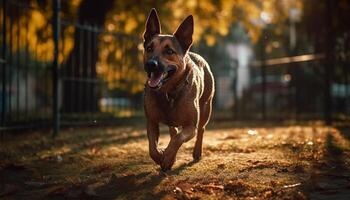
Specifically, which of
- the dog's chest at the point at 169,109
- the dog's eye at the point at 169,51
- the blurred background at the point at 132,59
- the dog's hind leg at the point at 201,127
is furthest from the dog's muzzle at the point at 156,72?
the blurred background at the point at 132,59

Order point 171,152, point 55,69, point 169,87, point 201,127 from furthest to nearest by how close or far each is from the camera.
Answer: point 55,69 < point 201,127 < point 169,87 < point 171,152

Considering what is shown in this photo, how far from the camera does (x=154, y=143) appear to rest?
17.2ft

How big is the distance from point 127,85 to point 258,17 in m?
7.48

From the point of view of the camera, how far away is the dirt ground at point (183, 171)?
13.7 feet

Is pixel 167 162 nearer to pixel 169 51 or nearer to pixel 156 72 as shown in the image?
pixel 156 72

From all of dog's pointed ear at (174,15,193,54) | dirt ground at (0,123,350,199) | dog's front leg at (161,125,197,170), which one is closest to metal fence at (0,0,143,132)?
dirt ground at (0,123,350,199)

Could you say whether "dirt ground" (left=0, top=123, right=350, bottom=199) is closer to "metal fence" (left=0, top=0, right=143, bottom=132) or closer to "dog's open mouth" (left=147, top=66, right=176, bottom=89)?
"dog's open mouth" (left=147, top=66, right=176, bottom=89)

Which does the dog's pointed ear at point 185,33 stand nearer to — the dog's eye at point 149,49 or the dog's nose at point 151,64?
the dog's eye at point 149,49

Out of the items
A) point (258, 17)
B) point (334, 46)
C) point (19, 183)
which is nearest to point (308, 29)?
point (258, 17)

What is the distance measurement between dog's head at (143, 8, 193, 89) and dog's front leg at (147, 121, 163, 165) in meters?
0.45

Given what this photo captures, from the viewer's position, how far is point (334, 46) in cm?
1305

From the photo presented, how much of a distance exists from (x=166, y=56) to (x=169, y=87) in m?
0.33

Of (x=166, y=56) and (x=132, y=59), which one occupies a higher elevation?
(x=132, y=59)

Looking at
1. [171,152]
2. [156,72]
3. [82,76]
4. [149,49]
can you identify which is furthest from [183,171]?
[82,76]
